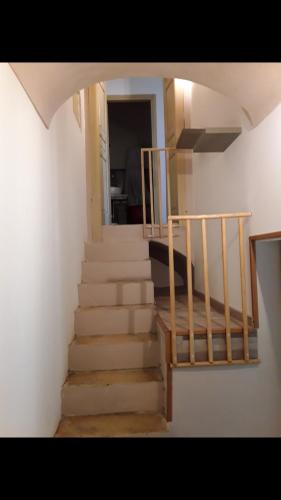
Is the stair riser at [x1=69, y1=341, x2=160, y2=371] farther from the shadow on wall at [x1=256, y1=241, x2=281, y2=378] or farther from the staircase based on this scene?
the shadow on wall at [x1=256, y1=241, x2=281, y2=378]

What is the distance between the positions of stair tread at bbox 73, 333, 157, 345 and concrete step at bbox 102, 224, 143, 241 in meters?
1.48

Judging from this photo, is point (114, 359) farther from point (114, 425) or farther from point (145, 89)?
point (145, 89)

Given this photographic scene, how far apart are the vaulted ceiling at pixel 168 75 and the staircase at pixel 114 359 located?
1655 mm

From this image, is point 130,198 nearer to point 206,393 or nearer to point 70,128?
point 70,128

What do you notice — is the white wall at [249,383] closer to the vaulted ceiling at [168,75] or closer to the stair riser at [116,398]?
the stair riser at [116,398]

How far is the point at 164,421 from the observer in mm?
2322

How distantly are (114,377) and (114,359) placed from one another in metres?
0.17

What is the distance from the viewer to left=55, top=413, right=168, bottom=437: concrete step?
2193 mm

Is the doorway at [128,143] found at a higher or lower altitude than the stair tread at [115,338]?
higher

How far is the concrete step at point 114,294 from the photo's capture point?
3281 mm

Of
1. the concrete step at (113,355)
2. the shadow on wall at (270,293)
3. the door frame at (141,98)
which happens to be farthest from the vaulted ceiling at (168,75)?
the door frame at (141,98)

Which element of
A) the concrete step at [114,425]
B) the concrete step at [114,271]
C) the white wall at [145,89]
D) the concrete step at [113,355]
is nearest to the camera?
the concrete step at [114,425]

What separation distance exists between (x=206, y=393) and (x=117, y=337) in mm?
909
